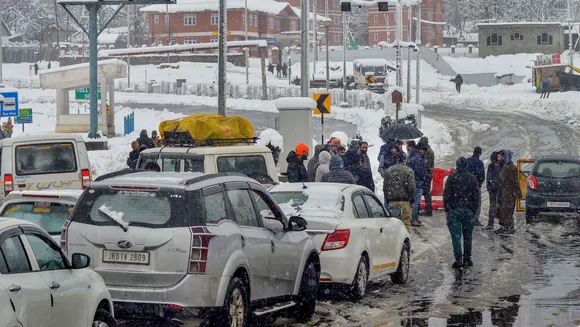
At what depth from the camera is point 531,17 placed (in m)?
130

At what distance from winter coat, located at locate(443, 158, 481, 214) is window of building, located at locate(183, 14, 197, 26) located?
342 feet

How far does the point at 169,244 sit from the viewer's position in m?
10.0

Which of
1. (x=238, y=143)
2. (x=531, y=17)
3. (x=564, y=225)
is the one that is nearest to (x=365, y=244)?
(x=238, y=143)

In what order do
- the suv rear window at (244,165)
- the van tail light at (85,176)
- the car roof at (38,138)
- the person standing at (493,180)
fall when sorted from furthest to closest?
the person standing at (493,180), the van tail light at (85,176), the car roof at (38,138), the suv rear window at (244,165)

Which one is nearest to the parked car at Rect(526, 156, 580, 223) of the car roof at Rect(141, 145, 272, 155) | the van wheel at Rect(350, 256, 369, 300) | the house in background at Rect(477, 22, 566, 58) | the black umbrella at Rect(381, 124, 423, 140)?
the black umbrella at Rect(381, 124, 423, 140)

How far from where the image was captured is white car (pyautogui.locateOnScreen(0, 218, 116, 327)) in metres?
7.62

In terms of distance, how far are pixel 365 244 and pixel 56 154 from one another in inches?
357

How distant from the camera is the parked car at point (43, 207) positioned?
43.2 ft

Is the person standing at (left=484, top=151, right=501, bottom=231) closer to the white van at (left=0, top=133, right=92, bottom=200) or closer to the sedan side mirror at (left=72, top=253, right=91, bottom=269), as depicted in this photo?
the white van at (left=0, top=133, right=92, bottom=200)

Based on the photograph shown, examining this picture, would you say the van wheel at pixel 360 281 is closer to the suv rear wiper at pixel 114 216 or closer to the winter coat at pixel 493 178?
the suv rear wiper at pixel 114 216

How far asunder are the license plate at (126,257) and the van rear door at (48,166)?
10.9 metres

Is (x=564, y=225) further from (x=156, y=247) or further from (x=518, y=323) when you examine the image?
(x=156, y=247)

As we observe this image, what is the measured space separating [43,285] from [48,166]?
13287 millimetres

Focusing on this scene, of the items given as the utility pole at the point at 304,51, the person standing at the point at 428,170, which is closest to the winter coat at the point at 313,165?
the person standing at the point at 428,170
